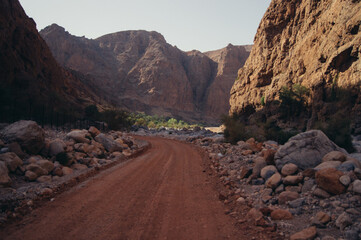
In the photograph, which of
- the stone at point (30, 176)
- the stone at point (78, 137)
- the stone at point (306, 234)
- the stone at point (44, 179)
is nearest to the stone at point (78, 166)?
the stone at point (44, 179)

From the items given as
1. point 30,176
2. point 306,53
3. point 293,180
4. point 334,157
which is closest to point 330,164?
point 334,157

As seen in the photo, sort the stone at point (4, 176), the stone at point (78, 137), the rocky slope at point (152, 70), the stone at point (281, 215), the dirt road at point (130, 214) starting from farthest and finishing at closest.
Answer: the rocky slope at point (152, 70), the stone at point (78, 137), the stone at point (4, 176), the stone at point (281, 215), the dirt road at point (130, 214)

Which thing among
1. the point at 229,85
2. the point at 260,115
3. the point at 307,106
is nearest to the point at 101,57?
the point at 229,85

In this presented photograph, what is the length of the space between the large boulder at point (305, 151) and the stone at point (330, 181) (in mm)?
1374

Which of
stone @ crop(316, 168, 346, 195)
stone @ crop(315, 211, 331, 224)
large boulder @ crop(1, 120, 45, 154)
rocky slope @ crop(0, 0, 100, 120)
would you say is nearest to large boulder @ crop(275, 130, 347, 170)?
stone @ crop(316, 168, 346, 195)

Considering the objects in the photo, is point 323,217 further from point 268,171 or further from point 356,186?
point 268,171

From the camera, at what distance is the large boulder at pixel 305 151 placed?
244 inches

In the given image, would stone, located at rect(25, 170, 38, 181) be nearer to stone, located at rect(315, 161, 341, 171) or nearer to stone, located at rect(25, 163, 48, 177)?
stone, located at rect(25, 163, 48, 177)

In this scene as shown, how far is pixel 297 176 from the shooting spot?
5387mm

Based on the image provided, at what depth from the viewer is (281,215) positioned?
4270 mm

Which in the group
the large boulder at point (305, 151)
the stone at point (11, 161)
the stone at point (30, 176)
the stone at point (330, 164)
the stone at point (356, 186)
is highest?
the stone at point (11, 161)

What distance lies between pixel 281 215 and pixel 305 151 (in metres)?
2.83

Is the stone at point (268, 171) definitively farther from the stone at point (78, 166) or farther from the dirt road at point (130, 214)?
the stone at point (78, 166)

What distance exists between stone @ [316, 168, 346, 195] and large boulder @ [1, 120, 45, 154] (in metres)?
8.35
